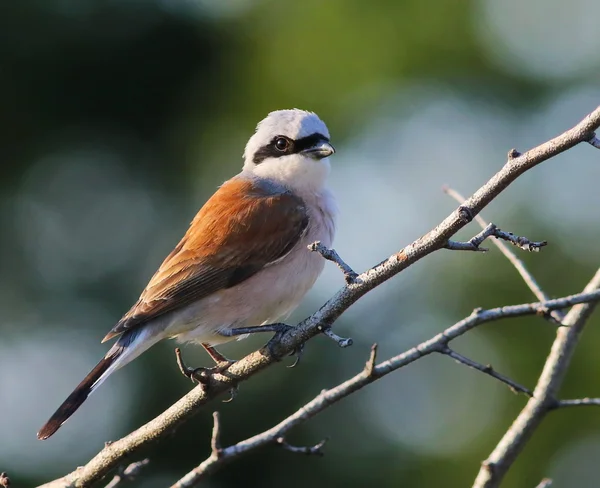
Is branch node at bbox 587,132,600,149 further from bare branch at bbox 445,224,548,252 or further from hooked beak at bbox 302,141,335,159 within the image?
hooked beak at bbox 302,141,335,159

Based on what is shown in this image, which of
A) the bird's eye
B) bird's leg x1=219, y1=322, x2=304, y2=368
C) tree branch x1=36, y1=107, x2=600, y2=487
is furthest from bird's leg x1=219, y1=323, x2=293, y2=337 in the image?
the bird's eye

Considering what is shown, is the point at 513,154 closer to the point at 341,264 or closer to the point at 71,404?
the point at 341,264

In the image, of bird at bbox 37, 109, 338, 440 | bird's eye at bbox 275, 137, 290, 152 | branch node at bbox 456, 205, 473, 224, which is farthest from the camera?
bird's eye at bbox 275, 137, 290, 152

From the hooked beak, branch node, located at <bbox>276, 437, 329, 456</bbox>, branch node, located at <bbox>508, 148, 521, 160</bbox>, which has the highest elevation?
the hooked beak

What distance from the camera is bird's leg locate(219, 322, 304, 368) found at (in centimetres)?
328

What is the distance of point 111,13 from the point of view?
33.9 feet

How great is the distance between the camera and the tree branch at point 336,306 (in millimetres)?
2596

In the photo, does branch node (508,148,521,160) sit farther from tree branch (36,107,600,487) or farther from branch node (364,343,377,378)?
branch node (364,343,377,378)

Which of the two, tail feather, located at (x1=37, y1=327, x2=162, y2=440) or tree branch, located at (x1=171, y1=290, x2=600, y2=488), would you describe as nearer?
tree branch, located at (x1=171, y1=290, x2=600, y2=488)

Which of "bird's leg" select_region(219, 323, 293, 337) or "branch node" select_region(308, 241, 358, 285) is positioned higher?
"branch node" select_region(308, 241, 358, 285)

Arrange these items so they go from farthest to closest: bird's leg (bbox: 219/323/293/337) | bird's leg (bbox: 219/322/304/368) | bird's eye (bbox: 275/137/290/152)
→ bird's eye (bbox: 275/137/290/152)
bird's leg (bbox: 219/323/293/337)
bird's leg (bbox: 219/322/304/368)

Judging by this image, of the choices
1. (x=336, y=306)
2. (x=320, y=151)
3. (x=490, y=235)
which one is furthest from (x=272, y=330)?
(x=320, y=151)

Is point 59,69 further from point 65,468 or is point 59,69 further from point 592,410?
point 592,410

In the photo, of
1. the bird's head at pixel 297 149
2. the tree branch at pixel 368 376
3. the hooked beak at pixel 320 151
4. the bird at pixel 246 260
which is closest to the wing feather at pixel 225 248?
the bird at pixel 246 260
